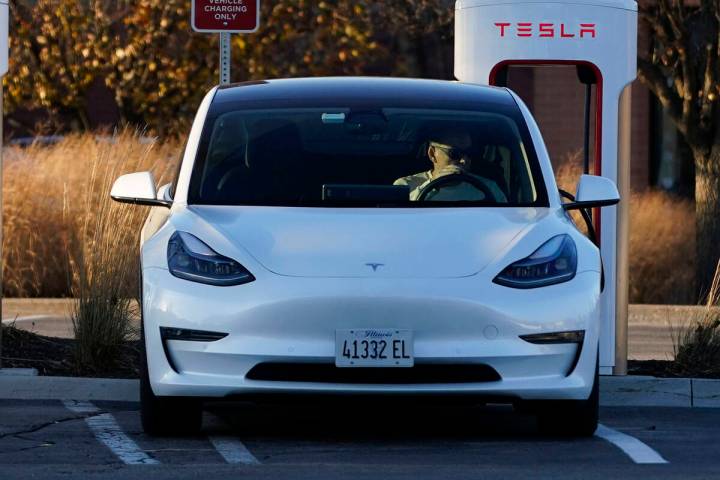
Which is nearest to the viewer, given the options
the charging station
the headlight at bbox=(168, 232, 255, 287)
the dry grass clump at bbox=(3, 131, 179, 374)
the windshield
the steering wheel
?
the headlight at bbox=(168, 232, 255, 287)

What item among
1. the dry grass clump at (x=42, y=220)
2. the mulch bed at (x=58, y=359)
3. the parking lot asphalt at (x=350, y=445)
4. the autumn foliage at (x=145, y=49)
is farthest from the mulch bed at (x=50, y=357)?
the autumn foliage at (x=145, y=49)

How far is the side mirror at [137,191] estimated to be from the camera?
7.53 m

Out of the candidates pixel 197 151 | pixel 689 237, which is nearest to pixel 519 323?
pixel 197 151

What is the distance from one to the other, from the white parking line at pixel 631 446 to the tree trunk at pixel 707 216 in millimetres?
7648

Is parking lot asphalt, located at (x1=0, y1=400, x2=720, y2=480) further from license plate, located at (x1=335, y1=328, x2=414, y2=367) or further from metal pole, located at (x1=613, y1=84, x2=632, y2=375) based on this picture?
metal pole, located at (x1=613, y1=84, x2=632, y2=375)

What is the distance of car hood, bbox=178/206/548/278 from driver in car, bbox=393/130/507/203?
0.42m

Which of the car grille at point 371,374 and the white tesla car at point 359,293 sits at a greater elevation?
the white tesla car at point 359,293

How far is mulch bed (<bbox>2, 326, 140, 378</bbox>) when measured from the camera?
9.05m

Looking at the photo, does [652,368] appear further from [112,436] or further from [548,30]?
[112,436]

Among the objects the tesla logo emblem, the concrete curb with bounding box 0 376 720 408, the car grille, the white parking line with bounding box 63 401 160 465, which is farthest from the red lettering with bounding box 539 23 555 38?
the white parking line with bounding box 63 401 160 465

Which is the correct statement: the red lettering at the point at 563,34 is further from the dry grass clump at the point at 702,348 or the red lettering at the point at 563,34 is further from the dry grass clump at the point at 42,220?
the dry grass clump at the point at 42,220

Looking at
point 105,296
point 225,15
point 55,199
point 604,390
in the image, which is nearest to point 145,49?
point 55,199

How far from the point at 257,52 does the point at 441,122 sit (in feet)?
40.8

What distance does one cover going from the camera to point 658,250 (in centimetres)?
1627
